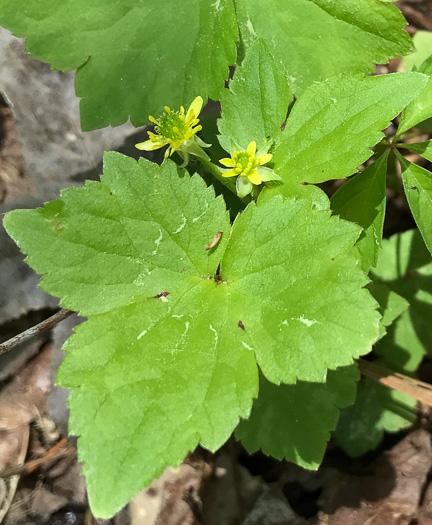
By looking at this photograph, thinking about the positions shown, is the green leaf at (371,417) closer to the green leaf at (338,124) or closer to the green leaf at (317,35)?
the green leaf at (338,124)

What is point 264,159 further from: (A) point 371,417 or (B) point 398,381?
(A) point 371,417

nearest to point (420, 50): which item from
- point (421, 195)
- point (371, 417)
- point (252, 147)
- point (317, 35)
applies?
point (317, 35)

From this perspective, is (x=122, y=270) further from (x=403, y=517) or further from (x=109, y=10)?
(x=403, y=517)

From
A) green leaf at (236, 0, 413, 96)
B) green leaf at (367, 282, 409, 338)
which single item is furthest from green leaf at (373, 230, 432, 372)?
green leaf at (236, 0, 413, 96)

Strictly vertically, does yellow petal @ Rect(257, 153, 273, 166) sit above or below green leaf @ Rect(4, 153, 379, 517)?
above

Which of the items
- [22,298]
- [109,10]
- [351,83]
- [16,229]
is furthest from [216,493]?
[109,10]

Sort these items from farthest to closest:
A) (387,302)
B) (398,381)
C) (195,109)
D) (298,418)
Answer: (398,381), (387,302), (298,418), (195,109)

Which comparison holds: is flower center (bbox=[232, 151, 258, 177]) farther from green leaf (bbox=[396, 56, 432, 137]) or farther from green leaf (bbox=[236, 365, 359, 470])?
green leaf (bbox=[236, 365, 359, 470])
